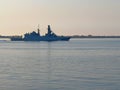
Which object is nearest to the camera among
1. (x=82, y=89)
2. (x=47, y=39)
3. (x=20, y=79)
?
(x=82, y=89)

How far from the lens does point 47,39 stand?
482 feet

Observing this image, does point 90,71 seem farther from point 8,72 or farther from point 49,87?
point 49,87

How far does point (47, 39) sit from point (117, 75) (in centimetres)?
12111

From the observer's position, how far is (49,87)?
2161 cm

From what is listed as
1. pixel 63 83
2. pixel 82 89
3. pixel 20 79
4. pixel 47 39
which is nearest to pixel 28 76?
pixel 20 79

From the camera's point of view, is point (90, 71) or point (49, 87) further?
point (90, 71)

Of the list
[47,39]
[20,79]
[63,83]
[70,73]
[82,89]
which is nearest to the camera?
[82,89]

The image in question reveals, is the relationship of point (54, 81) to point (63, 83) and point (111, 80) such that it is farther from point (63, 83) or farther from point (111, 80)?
point (111, 80)

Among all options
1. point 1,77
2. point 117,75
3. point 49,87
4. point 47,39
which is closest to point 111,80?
point 117,75

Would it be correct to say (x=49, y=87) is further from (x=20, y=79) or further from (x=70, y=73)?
(x=70, y=73)

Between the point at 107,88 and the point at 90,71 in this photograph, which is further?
the point at 90,71

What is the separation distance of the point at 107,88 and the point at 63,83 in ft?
9.54

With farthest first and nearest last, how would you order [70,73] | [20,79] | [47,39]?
[47,39], [70,73], [20,79]

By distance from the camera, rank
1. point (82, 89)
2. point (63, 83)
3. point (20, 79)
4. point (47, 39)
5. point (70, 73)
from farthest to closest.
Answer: point (47, 39) → point (70, 73) → point (20, 79) → point (63, 83) → point (82, 89)
